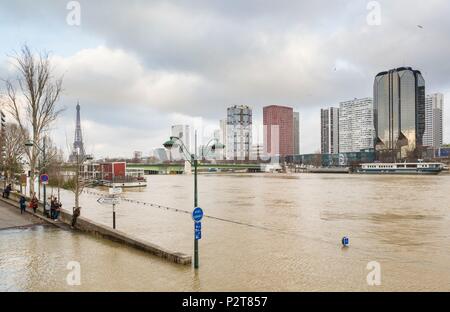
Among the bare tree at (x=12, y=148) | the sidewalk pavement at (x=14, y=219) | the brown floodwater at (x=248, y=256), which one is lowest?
the brown floodwater at (x=248, y=256)

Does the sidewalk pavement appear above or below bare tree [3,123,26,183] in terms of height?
below

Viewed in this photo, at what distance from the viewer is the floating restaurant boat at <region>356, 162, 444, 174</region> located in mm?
135700

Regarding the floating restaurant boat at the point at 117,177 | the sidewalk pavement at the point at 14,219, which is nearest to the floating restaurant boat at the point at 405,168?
the floating restaurant boat at the point at 117,177

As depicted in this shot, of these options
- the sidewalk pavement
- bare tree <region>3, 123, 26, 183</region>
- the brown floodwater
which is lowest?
the brown floodwater

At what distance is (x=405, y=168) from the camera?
144m

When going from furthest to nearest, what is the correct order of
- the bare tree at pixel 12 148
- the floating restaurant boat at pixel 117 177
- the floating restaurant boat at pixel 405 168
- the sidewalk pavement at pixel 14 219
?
the floating restaurant boat at pixel 405 168 → the floating restaurant boat at pixel 117 177 → the bare tree at pixel 12 148 → the sidewalk pavement at pixel 14 219

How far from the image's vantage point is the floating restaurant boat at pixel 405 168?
445 feet

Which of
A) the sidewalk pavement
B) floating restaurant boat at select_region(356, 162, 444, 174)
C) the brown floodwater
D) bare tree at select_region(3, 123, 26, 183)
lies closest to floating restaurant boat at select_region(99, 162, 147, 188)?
bare tree at select_region(3, 123, 26, 183)

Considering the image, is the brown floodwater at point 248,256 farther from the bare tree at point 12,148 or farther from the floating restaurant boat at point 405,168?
the floating restaurant boat at point 405,168

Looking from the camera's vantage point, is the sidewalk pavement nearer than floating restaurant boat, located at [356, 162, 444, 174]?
Yes

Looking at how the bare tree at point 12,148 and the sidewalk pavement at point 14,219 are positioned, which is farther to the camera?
the bare tree at point 12,148

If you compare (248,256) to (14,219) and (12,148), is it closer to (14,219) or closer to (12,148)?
(14,219)

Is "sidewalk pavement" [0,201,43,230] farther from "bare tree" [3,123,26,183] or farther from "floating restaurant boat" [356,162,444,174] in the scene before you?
"floating restaurant boat" [356,162,444,174]

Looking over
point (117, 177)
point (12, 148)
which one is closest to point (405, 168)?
point (117, 177)
